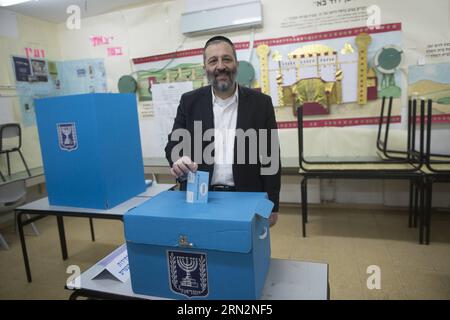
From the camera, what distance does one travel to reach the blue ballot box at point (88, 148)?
181 centimetres

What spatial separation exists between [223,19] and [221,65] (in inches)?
86.0

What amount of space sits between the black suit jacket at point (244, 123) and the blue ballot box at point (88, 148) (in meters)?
0.49

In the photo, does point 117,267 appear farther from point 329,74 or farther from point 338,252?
point 329,74

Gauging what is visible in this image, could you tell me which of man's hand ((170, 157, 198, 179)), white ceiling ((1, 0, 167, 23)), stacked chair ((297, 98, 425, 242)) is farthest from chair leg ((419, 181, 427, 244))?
white ceiling ((1, 0, 167, 23))

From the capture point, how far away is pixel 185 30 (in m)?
3.55

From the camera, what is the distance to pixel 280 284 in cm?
100

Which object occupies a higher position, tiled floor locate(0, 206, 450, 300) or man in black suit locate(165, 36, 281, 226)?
man in black suit locate(165, 36, 281, 226)

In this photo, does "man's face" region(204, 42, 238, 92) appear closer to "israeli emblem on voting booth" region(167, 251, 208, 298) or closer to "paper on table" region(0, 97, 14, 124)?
"israeli emblem on voting booth" region(167, 251, 208, 298)

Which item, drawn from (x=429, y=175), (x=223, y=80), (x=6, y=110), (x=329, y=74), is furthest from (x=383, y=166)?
(x=6, y=110)

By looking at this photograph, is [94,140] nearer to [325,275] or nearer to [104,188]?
[104,188]

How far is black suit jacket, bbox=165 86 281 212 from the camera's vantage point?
1541mm

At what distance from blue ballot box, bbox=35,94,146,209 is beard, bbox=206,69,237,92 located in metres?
0.73
